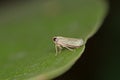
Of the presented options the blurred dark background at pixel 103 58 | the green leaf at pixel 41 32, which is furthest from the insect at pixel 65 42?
the blurred dark background at pixel 103 58

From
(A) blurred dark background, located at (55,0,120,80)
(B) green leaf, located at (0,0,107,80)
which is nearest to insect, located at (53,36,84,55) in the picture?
(B) green leaf, located at (0,0,107,80)

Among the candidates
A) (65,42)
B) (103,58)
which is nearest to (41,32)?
(65,42)

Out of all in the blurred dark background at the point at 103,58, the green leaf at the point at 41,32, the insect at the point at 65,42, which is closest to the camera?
the green leaf at the point at 41,32

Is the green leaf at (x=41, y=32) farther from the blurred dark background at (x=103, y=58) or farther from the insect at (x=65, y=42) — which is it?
the blurred dark background at (x=103, y=58)

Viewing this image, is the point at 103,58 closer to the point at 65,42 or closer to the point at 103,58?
the point at 103,58

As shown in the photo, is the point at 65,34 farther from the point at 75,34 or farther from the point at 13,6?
the point at 13,6

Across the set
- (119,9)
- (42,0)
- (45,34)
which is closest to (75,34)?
(45,34)
